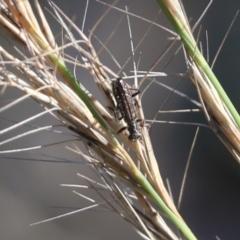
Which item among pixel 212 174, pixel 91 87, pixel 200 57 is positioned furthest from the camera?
pixel 212 174

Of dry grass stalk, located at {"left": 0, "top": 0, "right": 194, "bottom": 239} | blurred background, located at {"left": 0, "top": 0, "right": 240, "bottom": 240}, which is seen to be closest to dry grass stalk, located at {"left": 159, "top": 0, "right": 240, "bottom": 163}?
dry grass stalk, located at {"left": 0, "top": 0, "right": 194, "bottom": 239}

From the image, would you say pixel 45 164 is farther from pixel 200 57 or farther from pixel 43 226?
pixel 200 57

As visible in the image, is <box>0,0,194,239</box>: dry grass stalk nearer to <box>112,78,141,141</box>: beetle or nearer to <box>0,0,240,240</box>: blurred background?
<box>112,78,141,141</box>: beetle

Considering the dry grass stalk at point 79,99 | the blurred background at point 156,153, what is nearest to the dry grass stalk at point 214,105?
the dry grass stalk at point 79,99

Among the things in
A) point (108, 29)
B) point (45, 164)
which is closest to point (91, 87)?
point (108, 29)

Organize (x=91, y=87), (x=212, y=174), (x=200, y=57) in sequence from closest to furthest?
(x=200, y=57) < (x=91, y=87) < (x=212, y=174)

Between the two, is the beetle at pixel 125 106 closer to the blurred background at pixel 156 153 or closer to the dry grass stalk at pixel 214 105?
the dry grass stalk at pixel 214 105

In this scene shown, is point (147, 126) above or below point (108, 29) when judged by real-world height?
below
